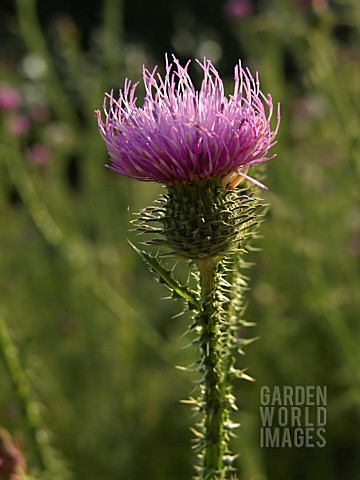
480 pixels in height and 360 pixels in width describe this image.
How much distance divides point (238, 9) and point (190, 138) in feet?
10.2

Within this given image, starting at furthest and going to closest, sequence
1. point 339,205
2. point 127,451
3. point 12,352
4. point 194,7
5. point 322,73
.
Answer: point 194,7, point 339,205, point 127,451, point 322,73, point 12,352

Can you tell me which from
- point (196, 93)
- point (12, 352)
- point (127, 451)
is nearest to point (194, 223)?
point (196, 93)

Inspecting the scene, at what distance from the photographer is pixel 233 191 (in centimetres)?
121

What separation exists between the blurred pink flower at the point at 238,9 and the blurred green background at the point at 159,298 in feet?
0.05

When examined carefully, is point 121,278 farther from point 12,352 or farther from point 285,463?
point 12,352

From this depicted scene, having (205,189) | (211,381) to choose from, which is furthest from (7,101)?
(211,381)

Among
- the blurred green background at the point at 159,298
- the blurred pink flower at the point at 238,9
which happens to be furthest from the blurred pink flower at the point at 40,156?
the blurred pink flower at the point at 238,9

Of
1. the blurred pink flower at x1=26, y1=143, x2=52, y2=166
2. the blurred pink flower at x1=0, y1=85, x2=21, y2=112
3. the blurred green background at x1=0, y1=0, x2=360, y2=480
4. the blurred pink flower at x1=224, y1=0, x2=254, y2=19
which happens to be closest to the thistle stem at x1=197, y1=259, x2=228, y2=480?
the blurred green background at x1=0, y1=0, x2=360, y2=480

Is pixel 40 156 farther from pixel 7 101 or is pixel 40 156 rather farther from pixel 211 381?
pixel 211 381

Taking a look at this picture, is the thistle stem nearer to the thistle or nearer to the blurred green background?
the thistle

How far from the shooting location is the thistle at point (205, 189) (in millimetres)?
1123

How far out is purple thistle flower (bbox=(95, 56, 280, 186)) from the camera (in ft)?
3.67

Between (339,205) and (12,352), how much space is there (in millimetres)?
2424

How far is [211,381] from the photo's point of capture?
1.18 meters
